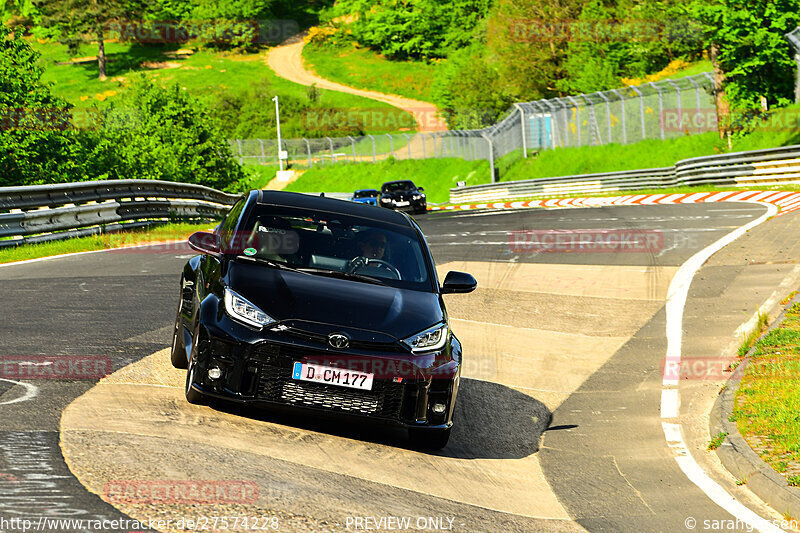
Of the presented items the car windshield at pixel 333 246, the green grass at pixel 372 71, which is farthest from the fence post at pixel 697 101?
the green grass at pixel 372 71

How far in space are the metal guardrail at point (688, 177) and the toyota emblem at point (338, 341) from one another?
1044 inches

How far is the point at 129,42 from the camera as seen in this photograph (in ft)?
466

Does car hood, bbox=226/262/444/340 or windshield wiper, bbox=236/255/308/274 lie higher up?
windshield wiper, bbox=236/255/308/274

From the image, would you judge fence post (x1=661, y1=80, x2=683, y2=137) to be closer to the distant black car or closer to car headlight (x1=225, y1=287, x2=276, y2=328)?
the distant black car

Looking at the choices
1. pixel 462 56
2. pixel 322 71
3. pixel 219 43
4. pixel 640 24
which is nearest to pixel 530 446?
pixel 640 24

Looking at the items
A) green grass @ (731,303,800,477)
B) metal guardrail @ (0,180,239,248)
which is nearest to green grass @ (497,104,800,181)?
metal guardrail @ (0,180,239,248)

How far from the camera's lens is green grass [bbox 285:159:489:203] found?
6806 centimetres

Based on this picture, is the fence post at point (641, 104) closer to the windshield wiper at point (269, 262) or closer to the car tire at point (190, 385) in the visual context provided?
the windshield wiper at point (269, 262)

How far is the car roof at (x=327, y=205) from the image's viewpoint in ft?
25.9

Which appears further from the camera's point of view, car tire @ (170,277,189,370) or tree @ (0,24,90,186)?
tree @ (0,24,90,186)

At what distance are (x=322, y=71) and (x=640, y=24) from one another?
3081 inches

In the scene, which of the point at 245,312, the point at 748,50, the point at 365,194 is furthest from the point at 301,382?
the point at 748,50

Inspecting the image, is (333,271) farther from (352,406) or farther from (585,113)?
(585,113)

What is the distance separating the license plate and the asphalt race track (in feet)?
1.44
